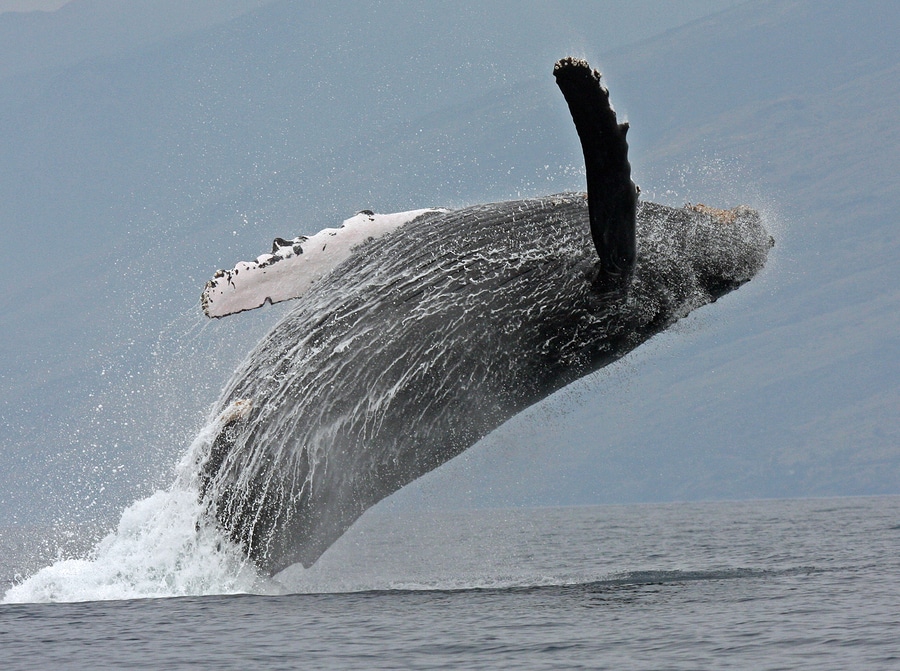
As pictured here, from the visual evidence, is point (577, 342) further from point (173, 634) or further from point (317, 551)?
point (173, 634)

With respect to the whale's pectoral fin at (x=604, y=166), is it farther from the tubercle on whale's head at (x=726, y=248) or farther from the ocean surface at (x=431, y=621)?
the ocean surface at (x=431, y=621)

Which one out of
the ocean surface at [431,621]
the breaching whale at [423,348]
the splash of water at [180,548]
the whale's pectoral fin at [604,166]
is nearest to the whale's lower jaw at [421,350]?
the breaching whale at [423,348]

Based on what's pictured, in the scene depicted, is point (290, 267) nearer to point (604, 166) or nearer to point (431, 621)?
point (604, 166)

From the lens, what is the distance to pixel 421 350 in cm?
1110

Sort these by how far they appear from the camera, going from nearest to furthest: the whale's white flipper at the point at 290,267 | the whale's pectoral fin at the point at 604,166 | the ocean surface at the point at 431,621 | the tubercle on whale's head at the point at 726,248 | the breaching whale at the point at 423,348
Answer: the whale's pectoral fin at the point at 604,166, the ocean surface at the point at 431,621, the breaching whale at the point at 423,348, the tubercle on whale's head at the point at 726,248, the whale's white flipper at the point at 290,267

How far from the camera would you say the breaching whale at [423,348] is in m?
11.1

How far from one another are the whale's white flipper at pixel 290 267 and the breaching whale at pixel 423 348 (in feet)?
0.75

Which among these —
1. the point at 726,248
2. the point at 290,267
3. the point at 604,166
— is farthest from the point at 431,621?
the point at 604,166

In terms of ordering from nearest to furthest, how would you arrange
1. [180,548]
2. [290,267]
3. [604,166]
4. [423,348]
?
[604,166] → [423,348] → [180,548] → [290,267]

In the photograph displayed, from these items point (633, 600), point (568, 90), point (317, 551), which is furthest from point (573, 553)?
point (568, 90)

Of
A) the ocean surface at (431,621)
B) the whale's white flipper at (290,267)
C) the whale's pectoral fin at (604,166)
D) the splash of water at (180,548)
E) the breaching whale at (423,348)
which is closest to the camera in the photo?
the whale's pectoral fin at (604,166)

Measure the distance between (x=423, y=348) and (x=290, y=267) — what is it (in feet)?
5.99

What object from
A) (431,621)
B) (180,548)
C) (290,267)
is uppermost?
(290,267)

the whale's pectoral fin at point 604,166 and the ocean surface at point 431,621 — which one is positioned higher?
the whale's pectoral fin at point 604,166
